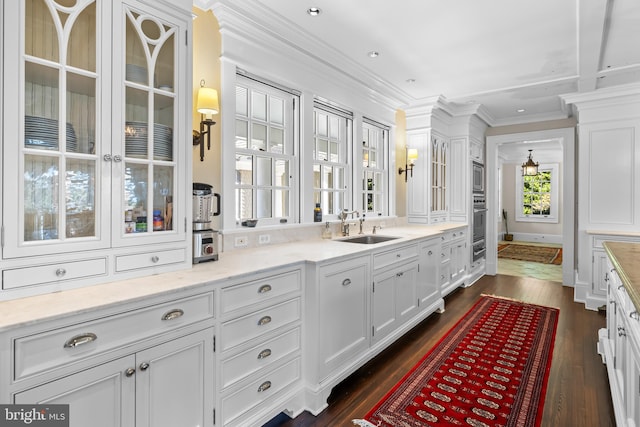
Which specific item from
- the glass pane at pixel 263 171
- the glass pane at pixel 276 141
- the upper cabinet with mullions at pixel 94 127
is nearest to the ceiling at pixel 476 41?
the glass pane at pixel 276 141

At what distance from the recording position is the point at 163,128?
180 centimetres

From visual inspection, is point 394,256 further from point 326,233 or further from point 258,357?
point 258,357

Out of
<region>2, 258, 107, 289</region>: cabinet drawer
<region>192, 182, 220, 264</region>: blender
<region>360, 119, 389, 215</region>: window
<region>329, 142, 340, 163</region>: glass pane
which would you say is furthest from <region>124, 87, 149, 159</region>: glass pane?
<region>360, 119, 389, 215</region>: window

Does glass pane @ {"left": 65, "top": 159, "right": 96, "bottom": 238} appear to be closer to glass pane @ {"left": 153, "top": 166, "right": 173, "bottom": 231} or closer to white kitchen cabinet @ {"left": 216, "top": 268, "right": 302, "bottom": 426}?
glass pane @ {"left": 153, "top": 166, "right": 173, "bottom": 231}

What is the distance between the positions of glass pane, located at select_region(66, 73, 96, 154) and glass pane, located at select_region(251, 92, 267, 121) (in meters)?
1.38

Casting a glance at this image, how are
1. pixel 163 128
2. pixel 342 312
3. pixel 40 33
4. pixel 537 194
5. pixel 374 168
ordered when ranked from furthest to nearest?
pixel 537 194 → pixel 374 168 → pixel 342 312 → pixel 163 128 → pixel 40 33

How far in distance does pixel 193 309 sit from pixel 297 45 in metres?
2.35

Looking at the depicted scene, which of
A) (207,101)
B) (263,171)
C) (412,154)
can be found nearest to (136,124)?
(207,101)

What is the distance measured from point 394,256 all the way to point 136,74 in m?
2.30

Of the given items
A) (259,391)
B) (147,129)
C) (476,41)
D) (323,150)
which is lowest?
(259,391)

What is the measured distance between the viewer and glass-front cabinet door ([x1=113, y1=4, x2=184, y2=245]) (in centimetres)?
165

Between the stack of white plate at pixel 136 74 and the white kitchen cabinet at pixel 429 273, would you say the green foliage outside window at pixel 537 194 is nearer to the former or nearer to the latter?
the white kitchen cabinet at pixel 429 273

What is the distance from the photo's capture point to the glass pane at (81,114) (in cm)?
149

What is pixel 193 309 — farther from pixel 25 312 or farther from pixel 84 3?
pixel 84 3
